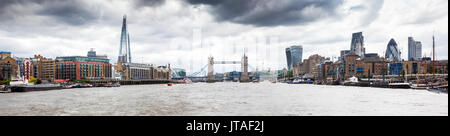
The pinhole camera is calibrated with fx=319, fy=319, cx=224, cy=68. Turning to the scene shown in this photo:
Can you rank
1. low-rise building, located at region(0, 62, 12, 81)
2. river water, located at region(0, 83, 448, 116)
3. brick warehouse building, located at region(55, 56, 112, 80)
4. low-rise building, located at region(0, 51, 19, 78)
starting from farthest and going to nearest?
brick warehouse building, located at region(55, 56, 112, 80) < low-rise building, located at region(0, 51, 19, 78) < low-rise building, located at region(0, 62, 12, 81) < river water, located at region(0, 83, 448, 116)

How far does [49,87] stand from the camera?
82.2m

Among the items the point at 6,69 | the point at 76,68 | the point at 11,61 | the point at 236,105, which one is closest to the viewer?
the point at 236,105

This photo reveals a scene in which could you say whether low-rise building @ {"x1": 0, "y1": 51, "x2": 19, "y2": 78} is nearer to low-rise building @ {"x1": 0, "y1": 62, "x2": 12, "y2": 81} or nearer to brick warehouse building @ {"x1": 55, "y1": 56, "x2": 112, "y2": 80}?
low-rise building @ {"x1": 0, "y1": 62, "x2": 12, "y2": 81}

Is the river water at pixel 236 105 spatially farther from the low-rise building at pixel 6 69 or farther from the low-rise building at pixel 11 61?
the low-rise building at pixel 11 61

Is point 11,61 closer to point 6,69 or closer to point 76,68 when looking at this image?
point 6,69

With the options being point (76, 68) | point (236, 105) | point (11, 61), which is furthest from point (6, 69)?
point (236, 105)

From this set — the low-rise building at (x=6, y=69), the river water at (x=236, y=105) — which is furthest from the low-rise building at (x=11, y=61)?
the river water at (x=236, y=105)

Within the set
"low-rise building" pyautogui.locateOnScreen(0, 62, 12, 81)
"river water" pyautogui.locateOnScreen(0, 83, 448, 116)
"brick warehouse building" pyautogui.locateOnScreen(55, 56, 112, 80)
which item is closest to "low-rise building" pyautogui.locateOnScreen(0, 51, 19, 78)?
"low-rise building" pyautogui.locateOnScreen(0, 62, 12, 81)

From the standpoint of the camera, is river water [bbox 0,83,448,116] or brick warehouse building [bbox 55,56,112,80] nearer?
river water [bbox 0,83,448,116]

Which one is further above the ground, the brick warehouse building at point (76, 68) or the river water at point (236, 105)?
the brick warehouse building at point (76, 68)

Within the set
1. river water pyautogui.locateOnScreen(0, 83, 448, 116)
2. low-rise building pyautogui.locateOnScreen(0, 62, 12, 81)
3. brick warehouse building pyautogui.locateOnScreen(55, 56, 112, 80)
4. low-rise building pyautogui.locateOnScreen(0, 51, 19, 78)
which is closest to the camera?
river water pyautogui.locateOnScreen(0, 83, 448, 116)
